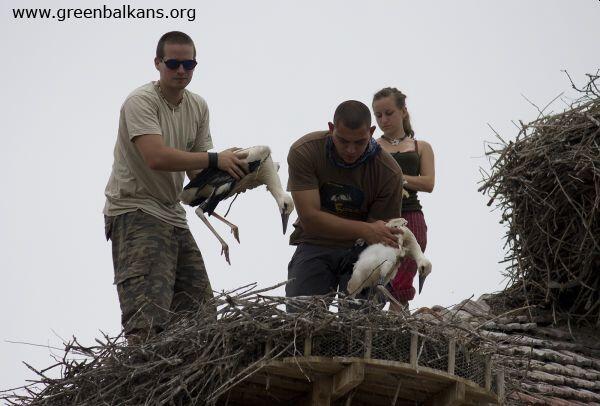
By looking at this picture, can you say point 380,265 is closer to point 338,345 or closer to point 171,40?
point 338,345

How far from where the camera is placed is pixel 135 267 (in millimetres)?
8828

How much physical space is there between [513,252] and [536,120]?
3.98 ft

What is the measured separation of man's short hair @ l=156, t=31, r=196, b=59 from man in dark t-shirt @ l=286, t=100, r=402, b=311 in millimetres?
991

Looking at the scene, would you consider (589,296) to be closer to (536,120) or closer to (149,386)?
(536,120)

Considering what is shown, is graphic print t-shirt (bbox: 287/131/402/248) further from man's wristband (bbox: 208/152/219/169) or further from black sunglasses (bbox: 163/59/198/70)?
black sunglasses (bbox: 163/59/198/70)

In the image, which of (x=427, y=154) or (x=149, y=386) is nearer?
(x=149, y=386)

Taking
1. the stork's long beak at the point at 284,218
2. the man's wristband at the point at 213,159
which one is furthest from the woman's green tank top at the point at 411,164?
the man's wristband at the point at 213,159

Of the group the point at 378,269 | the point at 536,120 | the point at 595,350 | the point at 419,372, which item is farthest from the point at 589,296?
the point at 419,372

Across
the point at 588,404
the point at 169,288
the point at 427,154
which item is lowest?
the point at 588,404

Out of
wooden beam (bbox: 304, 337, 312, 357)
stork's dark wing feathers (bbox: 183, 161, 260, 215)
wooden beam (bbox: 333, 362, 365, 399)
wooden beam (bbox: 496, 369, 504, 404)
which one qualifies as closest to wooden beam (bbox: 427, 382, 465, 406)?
wooden beam (bbox: 496, 369, 504, 404)

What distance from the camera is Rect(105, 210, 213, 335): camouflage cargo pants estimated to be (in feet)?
28.6

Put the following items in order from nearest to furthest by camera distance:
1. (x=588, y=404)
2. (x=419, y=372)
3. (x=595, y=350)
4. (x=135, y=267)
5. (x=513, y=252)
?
1. (x=419, y=372)
2. (x=135, y=267)
3. (x=588, y=404)
4. (x=595, y=350)
5. (x=513, y=252)

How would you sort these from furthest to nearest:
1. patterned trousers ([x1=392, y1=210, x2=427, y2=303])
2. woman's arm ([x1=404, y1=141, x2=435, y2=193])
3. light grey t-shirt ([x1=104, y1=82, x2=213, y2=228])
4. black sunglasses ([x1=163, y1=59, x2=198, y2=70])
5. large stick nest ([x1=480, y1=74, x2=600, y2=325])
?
large stick nest ([x1=480, y1=74, x2=600, y2=325])
woman's arm ([x1=404, y1=141, x2=435, y2=193])
patterned trousers ([x1=392, y1=210, x2=427, y2=303])
black sunglasses ([x1=163, y1=59, x2=198, y2=70])
light grey t-shirt ([x1=104, y1=82, x2=213, y2=228])

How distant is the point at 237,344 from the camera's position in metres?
8.03
